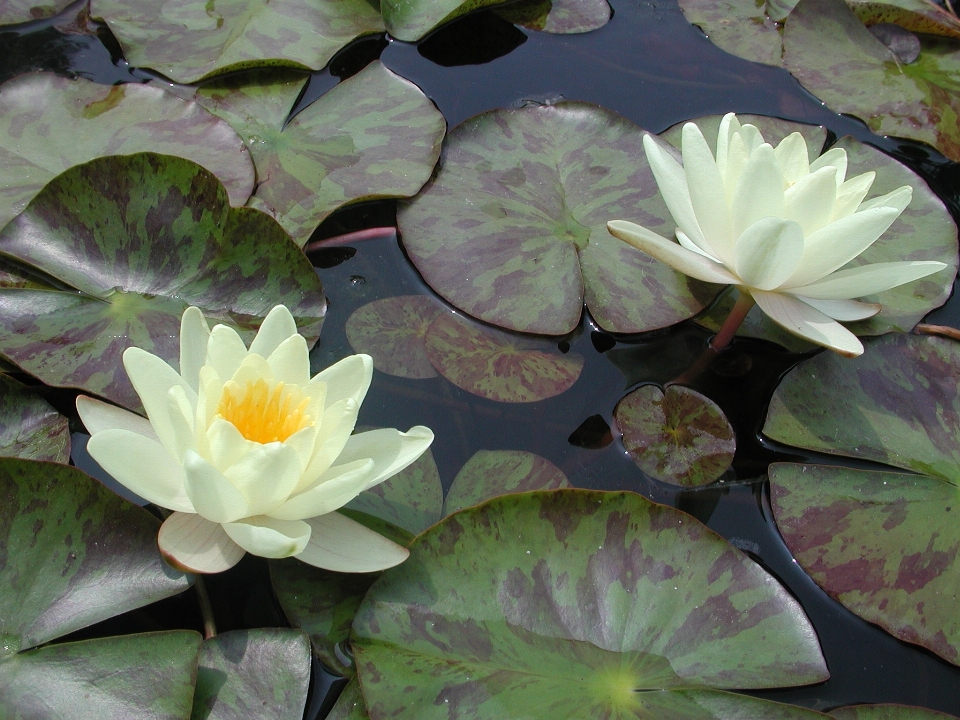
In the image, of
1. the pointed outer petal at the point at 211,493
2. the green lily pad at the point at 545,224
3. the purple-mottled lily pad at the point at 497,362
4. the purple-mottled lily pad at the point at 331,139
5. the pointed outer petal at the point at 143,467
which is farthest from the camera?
the purple-mottled lily pad at the point at 331,139

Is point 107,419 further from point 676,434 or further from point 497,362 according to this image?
point 676,434

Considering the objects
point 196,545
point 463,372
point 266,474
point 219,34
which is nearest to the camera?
point 266,474

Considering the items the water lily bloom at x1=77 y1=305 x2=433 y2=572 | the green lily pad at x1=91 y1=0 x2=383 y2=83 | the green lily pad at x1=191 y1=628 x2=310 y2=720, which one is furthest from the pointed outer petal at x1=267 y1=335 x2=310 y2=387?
the green lily pad at x1=91 y1=0 x2=383 y2=83

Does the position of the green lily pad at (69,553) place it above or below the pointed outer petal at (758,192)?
below

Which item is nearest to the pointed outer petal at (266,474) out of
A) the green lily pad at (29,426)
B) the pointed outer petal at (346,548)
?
the pointed outer petal at (346,548)

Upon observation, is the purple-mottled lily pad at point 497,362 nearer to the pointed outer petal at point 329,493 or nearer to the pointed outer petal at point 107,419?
the pointed outer petal at point 329,493

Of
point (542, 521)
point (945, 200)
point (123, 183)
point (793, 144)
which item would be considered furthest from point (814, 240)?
point (123, 183)

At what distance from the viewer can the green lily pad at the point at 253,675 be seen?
4.04 ft

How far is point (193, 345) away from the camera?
138cm

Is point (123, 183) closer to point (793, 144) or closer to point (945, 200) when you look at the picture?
point (793, 144)

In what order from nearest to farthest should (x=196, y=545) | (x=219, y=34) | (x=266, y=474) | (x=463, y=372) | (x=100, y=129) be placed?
(x=266, y=474) → (x=196, y=545) → (x=463, y=372) → (x=100, y=129) → (x=219, y=34)

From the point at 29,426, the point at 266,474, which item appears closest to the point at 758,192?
the point at 266,474

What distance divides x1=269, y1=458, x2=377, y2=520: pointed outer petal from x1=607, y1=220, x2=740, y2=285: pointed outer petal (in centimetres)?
88

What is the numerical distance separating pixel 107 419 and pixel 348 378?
0.49 meters
